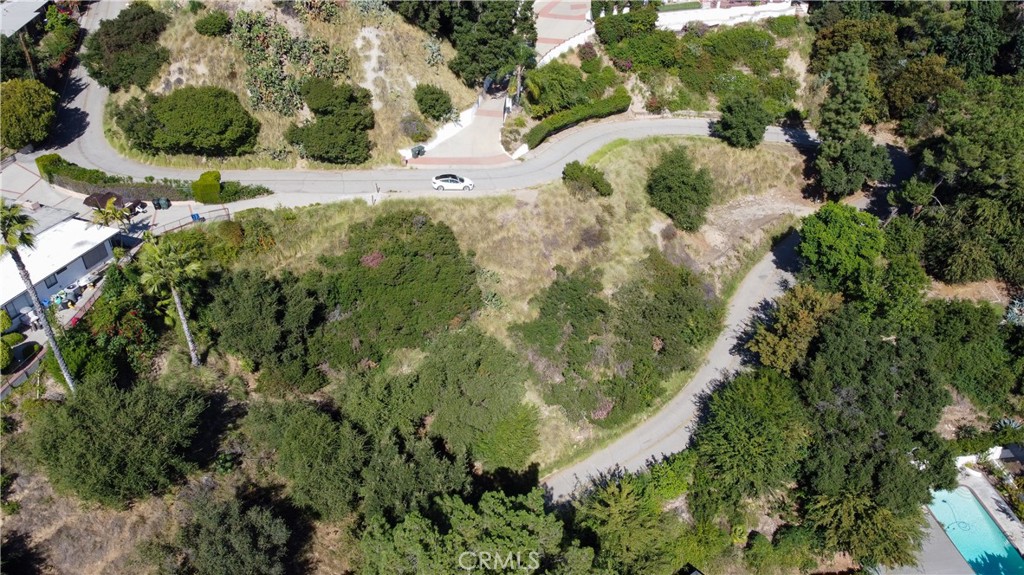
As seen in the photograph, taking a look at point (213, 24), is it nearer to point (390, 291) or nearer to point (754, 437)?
point (390, 291)

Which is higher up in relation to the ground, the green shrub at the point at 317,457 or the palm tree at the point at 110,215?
the palm tree at the point at 110,215

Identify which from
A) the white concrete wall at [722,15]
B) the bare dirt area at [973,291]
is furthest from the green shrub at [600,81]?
the bare dirt area at [973,291]

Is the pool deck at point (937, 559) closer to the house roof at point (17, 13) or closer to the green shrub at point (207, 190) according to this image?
the green shrub at point (207, 190)

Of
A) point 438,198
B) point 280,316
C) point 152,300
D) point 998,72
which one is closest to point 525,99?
point 438,198

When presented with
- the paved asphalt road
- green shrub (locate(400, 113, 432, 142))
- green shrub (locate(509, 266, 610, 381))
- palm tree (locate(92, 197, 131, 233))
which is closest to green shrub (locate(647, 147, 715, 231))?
the paved asphalt road

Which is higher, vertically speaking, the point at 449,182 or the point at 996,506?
the point at 449,182

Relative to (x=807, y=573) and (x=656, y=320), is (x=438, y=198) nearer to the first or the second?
(x=656, y=320)

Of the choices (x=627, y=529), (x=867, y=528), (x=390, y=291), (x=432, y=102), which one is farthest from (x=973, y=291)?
(x=432, y=102)
